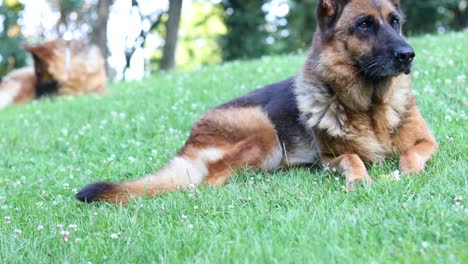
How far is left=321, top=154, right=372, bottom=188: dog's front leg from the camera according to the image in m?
3.89

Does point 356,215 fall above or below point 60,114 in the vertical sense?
above

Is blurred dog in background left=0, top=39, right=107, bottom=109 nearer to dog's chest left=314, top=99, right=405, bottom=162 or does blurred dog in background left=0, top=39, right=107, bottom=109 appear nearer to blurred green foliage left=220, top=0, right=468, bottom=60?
blurred green foliage left=220, top=0, right=468, bottom=60

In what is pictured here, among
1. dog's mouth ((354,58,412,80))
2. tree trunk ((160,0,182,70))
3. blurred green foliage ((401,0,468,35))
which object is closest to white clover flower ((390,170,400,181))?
dog's mouth ((354,58,412,80))

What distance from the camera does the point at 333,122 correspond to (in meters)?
4.62

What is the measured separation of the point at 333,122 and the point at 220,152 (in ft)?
3.56

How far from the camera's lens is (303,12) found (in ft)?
75.3

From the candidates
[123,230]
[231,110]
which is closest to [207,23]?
[231,110]

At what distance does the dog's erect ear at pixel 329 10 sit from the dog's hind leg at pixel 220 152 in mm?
1070

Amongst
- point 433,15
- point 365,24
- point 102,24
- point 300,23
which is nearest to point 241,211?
point 365,24

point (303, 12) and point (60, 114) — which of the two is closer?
point (60, 114)

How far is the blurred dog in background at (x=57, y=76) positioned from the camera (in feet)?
43.6

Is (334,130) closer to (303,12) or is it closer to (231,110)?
(231,110)

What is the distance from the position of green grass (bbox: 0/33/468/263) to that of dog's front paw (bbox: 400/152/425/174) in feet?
0.30

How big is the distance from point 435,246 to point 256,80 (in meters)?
6.71
